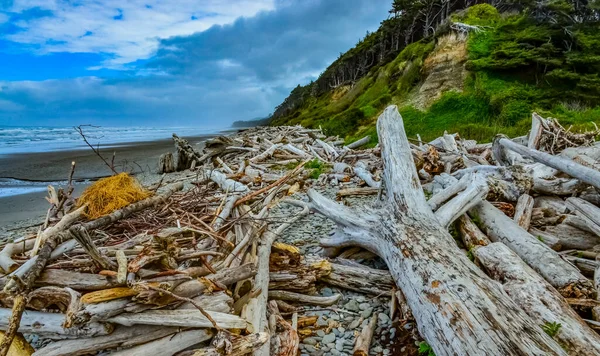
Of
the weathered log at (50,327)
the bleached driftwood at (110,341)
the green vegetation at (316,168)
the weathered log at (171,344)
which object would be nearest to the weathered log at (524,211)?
the weathered log at (171,344)

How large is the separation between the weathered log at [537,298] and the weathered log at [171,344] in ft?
9.03

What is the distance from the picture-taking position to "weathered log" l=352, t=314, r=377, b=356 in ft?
10.5

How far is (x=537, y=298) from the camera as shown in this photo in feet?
10.2

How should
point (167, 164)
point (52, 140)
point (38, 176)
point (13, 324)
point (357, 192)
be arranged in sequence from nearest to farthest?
point (13, 324) → point (357, 192) → point (167, 164) → point (38, 176) → point (52, 140)

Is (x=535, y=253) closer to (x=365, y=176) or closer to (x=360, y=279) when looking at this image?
(x=360, y=279)

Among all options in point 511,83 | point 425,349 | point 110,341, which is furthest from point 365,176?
point 511,83

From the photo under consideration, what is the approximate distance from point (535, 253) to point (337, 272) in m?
2.24

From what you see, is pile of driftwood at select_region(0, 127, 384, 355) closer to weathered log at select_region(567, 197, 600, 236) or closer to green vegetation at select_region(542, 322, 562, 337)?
green vegetation at select_region(542, 322, 562, 337)

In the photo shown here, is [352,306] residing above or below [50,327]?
below

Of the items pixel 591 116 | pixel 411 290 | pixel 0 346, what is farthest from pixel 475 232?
pixel 591 116

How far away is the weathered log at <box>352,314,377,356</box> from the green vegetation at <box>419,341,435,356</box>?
0.49 metres

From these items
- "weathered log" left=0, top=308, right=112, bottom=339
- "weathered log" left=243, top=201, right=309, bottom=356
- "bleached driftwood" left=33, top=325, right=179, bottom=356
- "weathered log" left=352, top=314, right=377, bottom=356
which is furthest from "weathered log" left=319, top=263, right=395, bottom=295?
"weathered log" left=0, top=308, right=112, bottom=339

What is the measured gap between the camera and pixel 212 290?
120 inches

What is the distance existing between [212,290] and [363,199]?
5774mm
